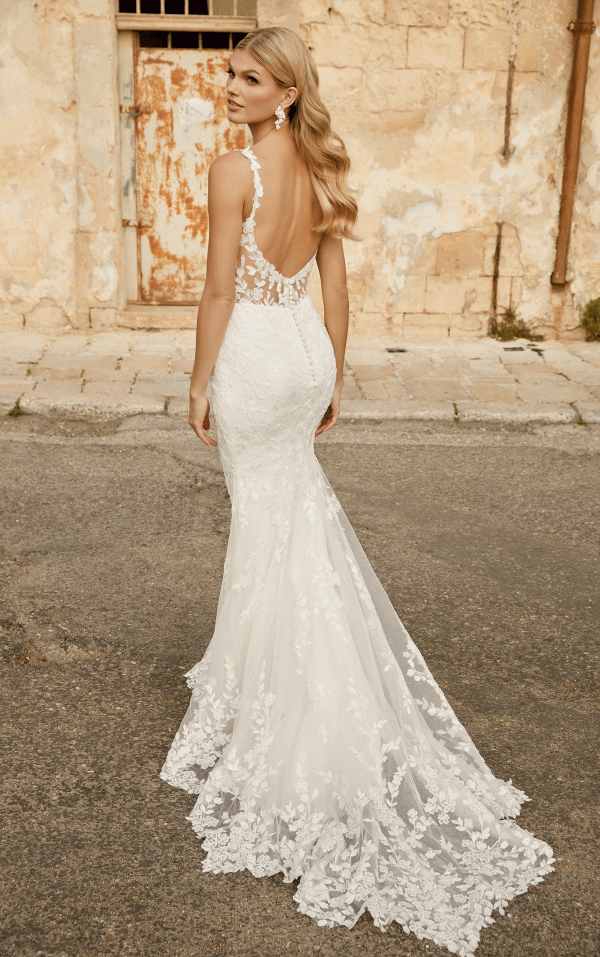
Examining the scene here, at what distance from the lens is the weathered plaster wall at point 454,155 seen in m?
8.36

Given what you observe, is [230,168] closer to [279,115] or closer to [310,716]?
[279,115]

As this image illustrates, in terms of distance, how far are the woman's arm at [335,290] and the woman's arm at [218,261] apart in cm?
42

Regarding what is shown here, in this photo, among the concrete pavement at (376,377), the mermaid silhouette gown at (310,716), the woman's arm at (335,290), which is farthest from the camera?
the concrete pavement at (376,377)

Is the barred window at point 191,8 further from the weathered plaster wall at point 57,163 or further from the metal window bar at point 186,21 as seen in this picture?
the weathered plaster wall at point 57,163

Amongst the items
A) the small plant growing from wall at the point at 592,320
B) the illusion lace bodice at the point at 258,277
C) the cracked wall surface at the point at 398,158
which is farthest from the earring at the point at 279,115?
the small plant growing from wall at the point at 592,320

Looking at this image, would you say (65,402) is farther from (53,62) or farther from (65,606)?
(53,62)

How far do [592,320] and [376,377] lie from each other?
2701 millimetres

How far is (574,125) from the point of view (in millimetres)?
8516

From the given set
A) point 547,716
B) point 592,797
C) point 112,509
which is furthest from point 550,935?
point 112,509

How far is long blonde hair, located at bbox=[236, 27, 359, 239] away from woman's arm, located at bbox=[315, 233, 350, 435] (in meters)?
0.12

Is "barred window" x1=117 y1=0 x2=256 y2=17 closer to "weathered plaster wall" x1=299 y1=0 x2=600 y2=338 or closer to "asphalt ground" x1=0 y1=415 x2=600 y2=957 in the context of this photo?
"weathered plaster wall" x1=299 y1=0 x2=600 y2=338

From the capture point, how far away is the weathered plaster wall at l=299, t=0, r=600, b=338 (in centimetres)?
836

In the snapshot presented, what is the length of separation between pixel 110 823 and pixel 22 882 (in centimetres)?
30

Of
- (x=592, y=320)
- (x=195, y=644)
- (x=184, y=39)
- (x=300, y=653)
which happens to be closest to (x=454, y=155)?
(x=592, y=320)
